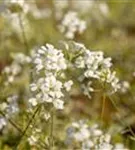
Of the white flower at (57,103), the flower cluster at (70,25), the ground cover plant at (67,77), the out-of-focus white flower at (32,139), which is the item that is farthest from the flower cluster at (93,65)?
the flower cluster at (70,25)

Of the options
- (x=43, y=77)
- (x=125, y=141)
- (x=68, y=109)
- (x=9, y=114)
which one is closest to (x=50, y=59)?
(x=43, y=77)

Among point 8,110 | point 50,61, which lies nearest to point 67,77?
point 8,110

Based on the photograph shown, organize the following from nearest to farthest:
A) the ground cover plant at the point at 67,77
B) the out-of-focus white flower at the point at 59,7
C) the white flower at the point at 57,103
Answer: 1. the white flower at the point at 57,103
2. the ground cover plant at the point at 67,77
3. the out-of-focus white flower at the point at 59,7

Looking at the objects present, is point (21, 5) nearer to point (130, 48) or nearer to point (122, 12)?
point (130, 48)

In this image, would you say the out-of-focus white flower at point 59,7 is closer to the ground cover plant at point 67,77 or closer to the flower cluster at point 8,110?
the ground cover plant at point 67,77

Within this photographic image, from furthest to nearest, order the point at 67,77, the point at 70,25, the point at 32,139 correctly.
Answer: the point at 70,25, the point at 67,77, the point at 32,139

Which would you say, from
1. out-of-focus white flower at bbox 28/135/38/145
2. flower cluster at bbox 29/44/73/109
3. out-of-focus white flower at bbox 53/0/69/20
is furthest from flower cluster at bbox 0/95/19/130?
out-of-focus white flower at bbox 53/0/69/20

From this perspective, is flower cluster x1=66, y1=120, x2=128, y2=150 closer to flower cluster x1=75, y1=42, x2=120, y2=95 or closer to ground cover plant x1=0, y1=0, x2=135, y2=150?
ground cover plant x1=0, y1=0, x2=135, y2=150

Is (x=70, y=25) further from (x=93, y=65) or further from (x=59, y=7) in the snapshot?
(x=59, y=7)
